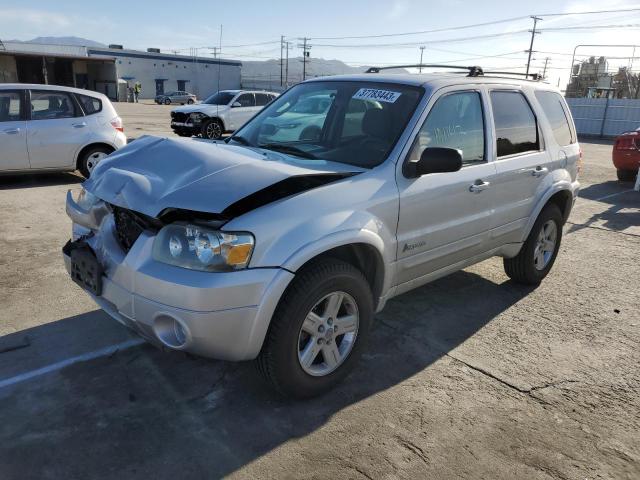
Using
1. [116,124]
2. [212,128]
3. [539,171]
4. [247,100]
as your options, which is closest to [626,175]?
[539,171]

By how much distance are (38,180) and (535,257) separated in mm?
8312

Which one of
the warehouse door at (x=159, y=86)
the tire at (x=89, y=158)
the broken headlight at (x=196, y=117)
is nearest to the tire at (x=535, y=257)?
the tire at (x=89, y=158)

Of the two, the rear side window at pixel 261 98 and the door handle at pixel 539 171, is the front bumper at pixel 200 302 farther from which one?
the rear side window at pixel 261 98

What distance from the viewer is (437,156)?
3209 mm

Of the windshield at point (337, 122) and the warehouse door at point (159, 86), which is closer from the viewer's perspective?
the windshield at point (337, 122)

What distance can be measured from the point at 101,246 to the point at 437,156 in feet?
6.84

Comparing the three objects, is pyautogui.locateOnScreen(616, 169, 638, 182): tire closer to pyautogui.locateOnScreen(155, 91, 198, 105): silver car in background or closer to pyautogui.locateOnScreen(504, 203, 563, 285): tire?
pyautogui.locateOnScreen(504, 203, 563, 285): tire

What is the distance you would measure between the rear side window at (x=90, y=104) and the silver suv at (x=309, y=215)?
5.95 metres

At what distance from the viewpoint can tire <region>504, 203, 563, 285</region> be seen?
190 inches

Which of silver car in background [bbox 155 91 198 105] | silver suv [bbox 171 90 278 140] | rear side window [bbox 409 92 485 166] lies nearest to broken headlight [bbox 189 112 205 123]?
silver suv [bbox 171 90 278 140]

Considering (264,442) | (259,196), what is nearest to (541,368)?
(264,442)

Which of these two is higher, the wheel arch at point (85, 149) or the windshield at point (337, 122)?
the windshield at point (337, 122)

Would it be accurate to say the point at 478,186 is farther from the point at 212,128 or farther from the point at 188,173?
the point at 212,128

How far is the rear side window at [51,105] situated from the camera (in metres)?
8.50
